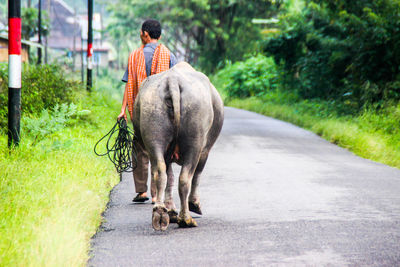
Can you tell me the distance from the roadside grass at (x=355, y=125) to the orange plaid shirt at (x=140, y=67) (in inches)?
264

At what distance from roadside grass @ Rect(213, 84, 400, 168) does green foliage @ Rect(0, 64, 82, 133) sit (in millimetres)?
6480

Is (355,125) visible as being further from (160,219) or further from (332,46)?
(160,219)

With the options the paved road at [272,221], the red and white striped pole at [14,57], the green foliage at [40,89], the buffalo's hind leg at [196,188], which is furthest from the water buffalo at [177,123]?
the green foliage at [40,89]

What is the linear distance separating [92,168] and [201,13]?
34.5 metres

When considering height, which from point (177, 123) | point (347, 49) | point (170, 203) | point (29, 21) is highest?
point (177, 123)

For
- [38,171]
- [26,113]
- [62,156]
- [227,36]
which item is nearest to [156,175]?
[38,171]

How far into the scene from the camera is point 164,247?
4.87 meters

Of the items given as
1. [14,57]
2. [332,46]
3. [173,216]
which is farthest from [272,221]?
[332,46]

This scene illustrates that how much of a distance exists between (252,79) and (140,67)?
24570mm

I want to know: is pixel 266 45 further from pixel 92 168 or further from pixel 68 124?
pixel 92 168

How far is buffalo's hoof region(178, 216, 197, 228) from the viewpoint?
5.53 m

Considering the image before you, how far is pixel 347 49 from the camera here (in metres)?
18.4

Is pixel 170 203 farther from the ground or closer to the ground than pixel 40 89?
farther from the ground

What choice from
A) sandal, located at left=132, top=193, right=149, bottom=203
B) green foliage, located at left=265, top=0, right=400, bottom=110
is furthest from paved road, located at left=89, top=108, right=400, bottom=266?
green foliage, located at left=265, top=0, right=400, bottom=110
